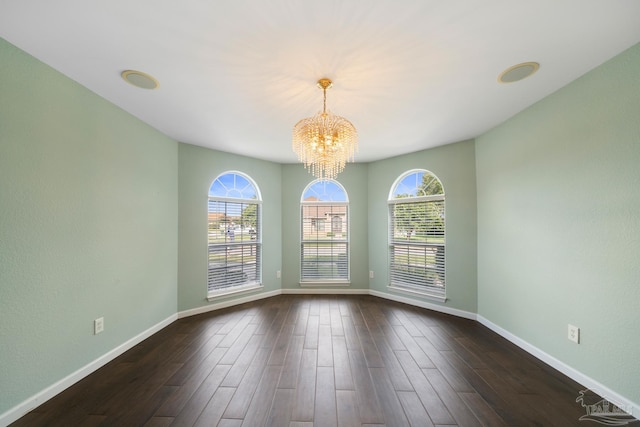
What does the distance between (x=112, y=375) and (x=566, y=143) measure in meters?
4.44

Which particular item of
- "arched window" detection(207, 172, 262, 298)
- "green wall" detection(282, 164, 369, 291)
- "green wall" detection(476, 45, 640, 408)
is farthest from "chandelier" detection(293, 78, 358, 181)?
"green wall" detection(282, 164, 369, 291)

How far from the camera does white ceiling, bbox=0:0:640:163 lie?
1.35 meters

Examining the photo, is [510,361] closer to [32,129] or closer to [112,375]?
[112,375]

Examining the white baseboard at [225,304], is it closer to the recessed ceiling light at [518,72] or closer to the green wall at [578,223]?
the green wall at [578,223]

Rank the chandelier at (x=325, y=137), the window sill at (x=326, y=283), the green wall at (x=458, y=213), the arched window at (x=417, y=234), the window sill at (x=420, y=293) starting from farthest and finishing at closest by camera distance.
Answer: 1. the window sill at (x=326, y=283)
2. the arched window at (x=417, y=234)
3. the window sill at (x=420, y=293)
4. the green wall at (x=458, y=213)
5. the chandelier at (x=325, y=137)

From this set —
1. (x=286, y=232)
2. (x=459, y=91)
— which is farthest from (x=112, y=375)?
(x=459, y=91)

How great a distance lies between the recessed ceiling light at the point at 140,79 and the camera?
1.91 m

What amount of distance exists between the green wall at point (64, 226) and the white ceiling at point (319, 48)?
270mm

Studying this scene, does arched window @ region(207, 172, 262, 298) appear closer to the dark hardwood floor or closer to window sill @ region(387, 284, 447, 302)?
the dark hardwood floor

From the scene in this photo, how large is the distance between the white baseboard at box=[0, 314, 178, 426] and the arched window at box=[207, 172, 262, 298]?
116cm

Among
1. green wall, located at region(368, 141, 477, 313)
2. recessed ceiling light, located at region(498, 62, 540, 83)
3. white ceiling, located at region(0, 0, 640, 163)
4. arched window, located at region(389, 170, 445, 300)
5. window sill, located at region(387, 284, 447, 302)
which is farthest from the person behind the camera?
arched window, located at region(389, 170, 445, 300)

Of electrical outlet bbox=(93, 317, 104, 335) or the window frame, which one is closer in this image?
electrical outlet bbox=(93, 317, 104, 335)

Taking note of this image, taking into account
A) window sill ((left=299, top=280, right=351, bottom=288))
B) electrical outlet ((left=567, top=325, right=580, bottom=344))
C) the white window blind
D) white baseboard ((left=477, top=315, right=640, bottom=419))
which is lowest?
white baseboard ((left=477, top=315, right=640, bottom=419))

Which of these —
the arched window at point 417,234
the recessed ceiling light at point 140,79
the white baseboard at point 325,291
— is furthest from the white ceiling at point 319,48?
the white baseboard at point 325,291
